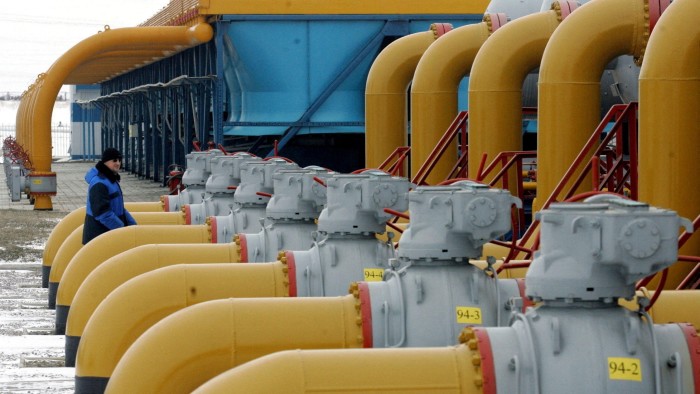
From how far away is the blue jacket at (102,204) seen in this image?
45.3ft

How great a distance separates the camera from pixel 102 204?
1384 cm

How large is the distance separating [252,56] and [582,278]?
2217 cm

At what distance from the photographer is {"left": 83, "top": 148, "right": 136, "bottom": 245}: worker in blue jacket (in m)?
13.7

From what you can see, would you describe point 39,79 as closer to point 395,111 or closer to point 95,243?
point 395,111

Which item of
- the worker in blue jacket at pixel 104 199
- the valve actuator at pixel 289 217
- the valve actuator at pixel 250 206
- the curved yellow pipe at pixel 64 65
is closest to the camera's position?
the valve actuator at pixel 289 217

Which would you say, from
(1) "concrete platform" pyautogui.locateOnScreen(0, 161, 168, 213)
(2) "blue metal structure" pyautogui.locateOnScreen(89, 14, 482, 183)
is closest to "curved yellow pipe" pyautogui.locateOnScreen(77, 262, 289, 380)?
(2) "blue metal structure" pyautogui.locateOnScreen(89, 14, 482, 183)

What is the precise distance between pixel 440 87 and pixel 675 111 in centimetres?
642

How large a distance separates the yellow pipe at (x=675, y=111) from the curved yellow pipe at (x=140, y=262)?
135 inches

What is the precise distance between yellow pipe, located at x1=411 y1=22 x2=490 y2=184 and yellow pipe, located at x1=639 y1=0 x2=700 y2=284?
6.11 m

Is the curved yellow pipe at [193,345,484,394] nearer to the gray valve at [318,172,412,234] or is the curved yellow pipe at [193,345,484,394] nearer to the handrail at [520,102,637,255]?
the gray valve at [318,172,412,234]

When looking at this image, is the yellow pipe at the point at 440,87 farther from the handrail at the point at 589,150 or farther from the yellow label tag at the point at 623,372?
the yellow label tag at the point at 623,372

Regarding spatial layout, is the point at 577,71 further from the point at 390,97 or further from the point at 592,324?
the point at 390,97

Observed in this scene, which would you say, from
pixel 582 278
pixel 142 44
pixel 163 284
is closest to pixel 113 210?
pixel 163 284

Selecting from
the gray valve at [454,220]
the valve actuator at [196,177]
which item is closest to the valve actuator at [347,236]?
the gray valve at [454,220]
